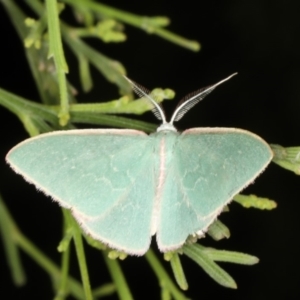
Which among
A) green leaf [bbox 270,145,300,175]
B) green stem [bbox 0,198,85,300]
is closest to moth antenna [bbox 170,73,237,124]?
green leaf [bbox 270,145,300,175]

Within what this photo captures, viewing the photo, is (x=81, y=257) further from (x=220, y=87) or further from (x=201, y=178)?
(x=220, y=87)

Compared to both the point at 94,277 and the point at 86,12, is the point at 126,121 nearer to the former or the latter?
the point at 86,12

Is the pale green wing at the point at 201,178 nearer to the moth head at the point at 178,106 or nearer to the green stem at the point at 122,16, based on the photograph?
the moth head at the point at 178,106

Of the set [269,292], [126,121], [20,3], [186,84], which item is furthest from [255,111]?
[126,121]

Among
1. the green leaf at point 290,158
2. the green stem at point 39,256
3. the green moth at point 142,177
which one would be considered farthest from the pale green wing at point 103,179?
the green stem at point 39,256

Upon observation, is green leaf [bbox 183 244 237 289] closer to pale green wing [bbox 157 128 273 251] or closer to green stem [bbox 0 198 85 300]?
pale green wing [bbox 157 128 273 251]

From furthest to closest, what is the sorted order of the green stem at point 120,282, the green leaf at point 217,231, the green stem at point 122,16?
the green stem at point 122,16, the green stem at point 120,282, the green leaf at point 217,231

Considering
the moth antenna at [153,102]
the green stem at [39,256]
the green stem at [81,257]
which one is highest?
the moth antenna at [153,102]

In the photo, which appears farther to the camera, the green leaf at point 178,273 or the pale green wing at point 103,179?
the green leaf at point 178,273
